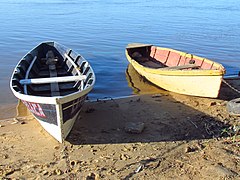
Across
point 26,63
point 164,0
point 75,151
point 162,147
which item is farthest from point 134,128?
point 164,0

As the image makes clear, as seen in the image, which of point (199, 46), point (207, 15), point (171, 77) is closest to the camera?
point (171, 77)

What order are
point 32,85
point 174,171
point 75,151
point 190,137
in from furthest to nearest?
point 32,85 → point 190,137 → point 75,151 → point 174,171

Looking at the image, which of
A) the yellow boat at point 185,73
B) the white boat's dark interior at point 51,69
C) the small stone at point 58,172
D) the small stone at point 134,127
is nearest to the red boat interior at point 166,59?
the yellow boat at point 185,73

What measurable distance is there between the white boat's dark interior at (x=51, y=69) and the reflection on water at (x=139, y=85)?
210cm

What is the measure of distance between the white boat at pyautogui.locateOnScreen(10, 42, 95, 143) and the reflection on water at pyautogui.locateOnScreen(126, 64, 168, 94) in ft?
6.97

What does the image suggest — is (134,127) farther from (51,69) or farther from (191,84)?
(51,69)

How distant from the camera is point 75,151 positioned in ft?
18.2

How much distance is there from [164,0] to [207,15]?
16.8m

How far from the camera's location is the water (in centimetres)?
1158

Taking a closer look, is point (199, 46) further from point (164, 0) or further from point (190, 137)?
point (164, 0)

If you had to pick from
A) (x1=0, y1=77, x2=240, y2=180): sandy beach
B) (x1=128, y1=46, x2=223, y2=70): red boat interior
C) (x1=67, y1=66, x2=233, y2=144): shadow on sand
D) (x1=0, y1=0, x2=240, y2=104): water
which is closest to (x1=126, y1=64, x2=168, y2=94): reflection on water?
(x1=0, y1=0, x2=240, y2=104): water

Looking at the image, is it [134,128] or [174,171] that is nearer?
[174,171]

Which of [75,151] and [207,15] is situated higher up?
[207,15]

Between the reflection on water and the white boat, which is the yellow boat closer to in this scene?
the reflection on water
